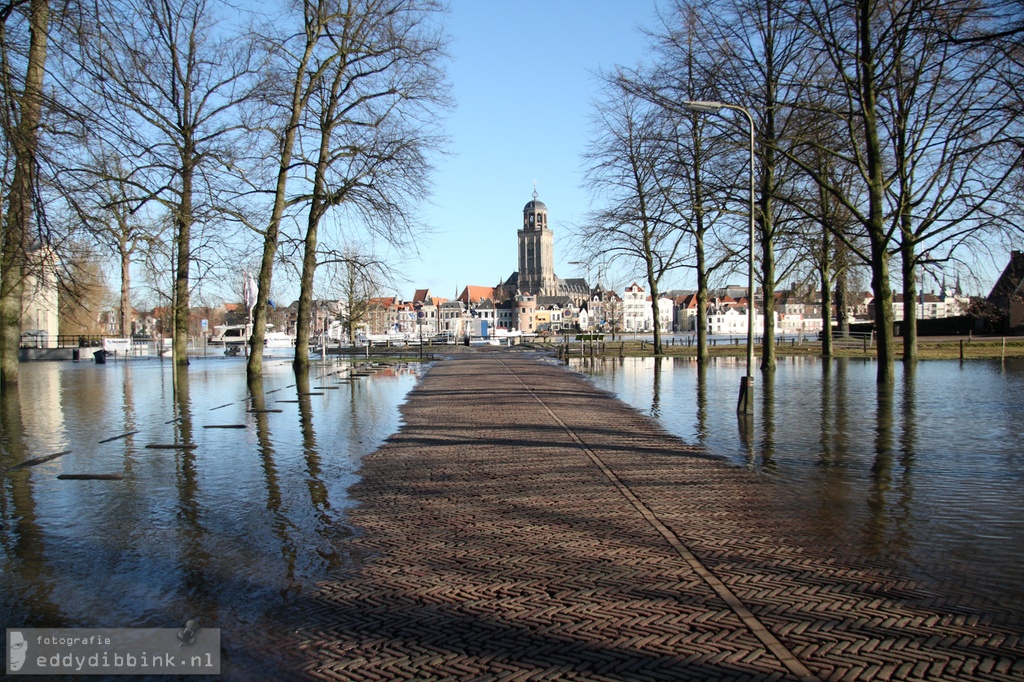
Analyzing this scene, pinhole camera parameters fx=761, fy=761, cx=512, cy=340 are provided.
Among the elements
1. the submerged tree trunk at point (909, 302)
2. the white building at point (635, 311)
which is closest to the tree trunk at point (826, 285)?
the submerged tree trunk at point (909, 302)

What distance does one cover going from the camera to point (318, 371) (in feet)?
97.8

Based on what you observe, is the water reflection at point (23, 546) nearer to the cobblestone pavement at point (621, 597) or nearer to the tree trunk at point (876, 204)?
the cobblestone pavement at point (621, 597)

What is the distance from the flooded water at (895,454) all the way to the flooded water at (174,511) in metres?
4.50

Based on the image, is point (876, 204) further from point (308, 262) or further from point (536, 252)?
point (536, 252)

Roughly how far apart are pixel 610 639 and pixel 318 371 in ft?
88.1

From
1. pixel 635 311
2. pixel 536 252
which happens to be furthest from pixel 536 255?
pixel 635 311

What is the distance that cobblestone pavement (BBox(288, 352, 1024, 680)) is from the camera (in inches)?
155

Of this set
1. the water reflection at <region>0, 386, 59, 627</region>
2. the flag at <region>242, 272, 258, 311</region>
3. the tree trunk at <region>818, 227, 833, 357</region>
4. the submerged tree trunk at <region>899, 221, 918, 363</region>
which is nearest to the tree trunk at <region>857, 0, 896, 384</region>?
the submerged tree trunk at <region>899, 221, 918, 363</region>

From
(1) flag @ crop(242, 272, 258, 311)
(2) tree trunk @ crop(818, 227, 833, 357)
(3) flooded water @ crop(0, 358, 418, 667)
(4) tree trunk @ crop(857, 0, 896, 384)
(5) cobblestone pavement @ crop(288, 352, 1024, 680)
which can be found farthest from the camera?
(2) tree trunk @ crop(818, 227, 833, 357)

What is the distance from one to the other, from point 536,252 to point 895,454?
585 ft

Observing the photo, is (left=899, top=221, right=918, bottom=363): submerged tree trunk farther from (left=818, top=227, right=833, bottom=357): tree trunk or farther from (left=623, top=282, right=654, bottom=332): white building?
(left=623, top=282, right=654, bottom=332): white building

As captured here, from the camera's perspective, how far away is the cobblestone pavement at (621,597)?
13.0 ft

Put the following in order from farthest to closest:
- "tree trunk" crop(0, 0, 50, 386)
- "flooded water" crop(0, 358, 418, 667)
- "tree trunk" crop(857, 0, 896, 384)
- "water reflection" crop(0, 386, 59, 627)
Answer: "tree trunk" crop(857, 0, 896, 384) < "tree trunk" crop(0, 0, 50, 386) < "flooded water" crop(0, 358, 418, 667) < "water reflection" crop(0, 386, 59, 627)

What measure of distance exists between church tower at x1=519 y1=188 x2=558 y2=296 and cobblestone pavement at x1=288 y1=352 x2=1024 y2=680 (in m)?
176
